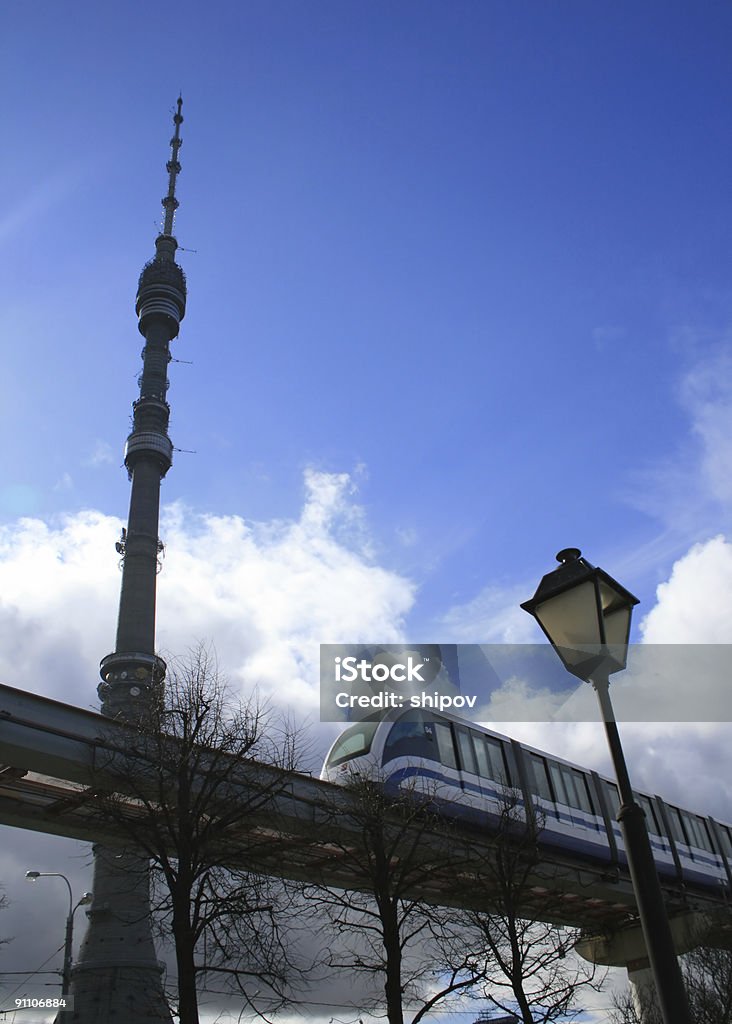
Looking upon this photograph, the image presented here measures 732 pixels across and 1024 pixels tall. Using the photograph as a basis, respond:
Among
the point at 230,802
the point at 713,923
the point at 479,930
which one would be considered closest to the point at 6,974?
the point at 479,930

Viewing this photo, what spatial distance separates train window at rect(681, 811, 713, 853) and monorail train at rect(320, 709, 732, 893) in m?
2.73

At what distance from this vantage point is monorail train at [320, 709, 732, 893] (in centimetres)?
2306

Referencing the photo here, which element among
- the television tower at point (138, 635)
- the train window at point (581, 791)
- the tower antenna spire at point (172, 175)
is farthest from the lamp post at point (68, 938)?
the tower antenna spire at point (172, 175)

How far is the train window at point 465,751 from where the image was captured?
79.7 feet

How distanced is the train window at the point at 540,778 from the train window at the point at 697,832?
36.7ft

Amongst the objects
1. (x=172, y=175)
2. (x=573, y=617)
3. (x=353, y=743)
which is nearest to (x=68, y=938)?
(x=353, y=743)

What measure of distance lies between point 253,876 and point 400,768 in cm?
739

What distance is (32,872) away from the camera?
87.6 ft

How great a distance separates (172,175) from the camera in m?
89.1

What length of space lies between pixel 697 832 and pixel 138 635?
40549 mm

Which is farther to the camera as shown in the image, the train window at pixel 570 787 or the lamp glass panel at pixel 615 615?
the train window at pixel 570 787

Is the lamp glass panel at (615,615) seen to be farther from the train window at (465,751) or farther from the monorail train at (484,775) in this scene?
the train window at (465,751)

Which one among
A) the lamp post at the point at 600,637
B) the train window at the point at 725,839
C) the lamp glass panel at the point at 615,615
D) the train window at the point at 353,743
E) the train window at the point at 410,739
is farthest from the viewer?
the train window at the point at 725,839

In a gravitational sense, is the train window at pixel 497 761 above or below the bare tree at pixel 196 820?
above
